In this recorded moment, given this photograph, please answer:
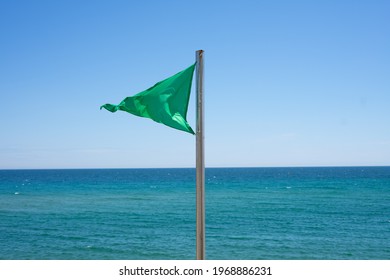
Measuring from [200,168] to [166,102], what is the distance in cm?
121

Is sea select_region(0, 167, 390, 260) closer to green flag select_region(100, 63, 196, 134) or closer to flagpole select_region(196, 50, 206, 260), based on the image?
green flag select_region(100, 63, 196, 134)

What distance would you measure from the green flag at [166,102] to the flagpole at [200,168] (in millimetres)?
Result: 256

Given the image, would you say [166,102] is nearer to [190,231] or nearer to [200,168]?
[200,168]

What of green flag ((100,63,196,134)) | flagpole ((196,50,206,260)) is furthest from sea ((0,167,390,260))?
flagpole ((196,50,206,260))

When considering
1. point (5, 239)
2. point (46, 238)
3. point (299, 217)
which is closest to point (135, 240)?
point (46, 238)

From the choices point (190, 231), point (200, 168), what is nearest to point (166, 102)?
point (200, 168)

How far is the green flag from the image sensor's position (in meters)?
6.48

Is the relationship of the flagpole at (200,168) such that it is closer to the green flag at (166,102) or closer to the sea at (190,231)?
the green flag at (166,102)

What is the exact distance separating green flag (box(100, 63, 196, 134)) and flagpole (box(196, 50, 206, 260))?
10.1 inches

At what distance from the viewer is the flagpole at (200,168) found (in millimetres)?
5777

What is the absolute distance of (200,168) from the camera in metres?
5.88

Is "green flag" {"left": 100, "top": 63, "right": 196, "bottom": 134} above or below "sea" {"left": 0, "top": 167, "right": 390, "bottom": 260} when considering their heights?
above

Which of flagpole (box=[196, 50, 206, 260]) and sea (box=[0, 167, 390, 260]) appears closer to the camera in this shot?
flagpole (box=[196, 50, 206, 260])
